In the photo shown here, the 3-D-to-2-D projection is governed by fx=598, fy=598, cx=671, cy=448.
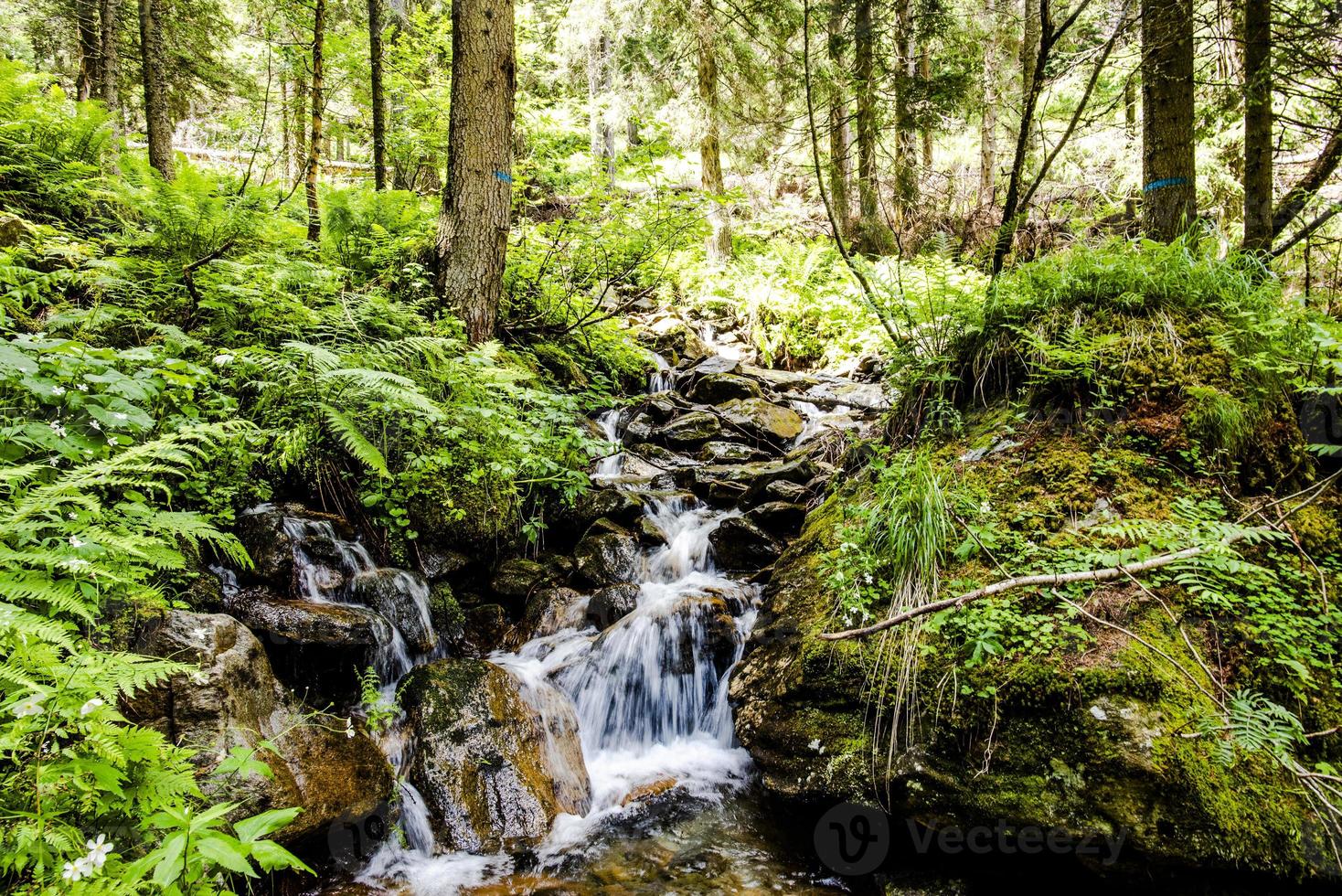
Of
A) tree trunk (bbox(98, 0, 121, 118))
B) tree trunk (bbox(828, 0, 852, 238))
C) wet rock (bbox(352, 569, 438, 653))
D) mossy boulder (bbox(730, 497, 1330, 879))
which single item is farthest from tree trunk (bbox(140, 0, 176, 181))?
mossy boulder (bbox(730, 497, 1330, 879))

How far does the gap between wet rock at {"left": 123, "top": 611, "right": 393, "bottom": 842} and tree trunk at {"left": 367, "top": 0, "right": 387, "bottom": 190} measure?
26.6ft

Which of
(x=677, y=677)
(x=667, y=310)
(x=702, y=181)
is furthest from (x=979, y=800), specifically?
(x=702, y=181)

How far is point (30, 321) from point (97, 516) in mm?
2862

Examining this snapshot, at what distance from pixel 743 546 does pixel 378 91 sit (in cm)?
825

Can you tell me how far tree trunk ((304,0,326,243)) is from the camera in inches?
278

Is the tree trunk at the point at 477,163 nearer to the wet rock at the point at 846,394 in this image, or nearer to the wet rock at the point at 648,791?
the wet rock at the point at 648,791

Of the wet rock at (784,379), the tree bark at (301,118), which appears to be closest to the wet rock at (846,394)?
the wet rock at (784,379)

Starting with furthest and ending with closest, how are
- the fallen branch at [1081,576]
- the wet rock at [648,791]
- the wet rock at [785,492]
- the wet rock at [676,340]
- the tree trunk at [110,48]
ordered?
the wet rock at [676,340] → the tree trunk at [110,48] → the wet rock at [785,492] → the wet rock at [648,791] → the fallen branch at [1081,576]

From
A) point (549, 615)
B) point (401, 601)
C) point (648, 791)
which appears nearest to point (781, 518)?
point (549, 615)

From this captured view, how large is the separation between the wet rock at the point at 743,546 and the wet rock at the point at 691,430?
269cm

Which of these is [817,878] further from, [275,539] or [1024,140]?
[1024,140]

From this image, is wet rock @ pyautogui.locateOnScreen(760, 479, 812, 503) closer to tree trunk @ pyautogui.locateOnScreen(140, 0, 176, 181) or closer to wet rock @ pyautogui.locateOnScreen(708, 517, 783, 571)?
wet rock @ pyautogui.locateOnScreen(708, 517, 783, 571)

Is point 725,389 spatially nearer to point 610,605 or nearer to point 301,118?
point 610,605

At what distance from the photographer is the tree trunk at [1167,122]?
4.65 m
